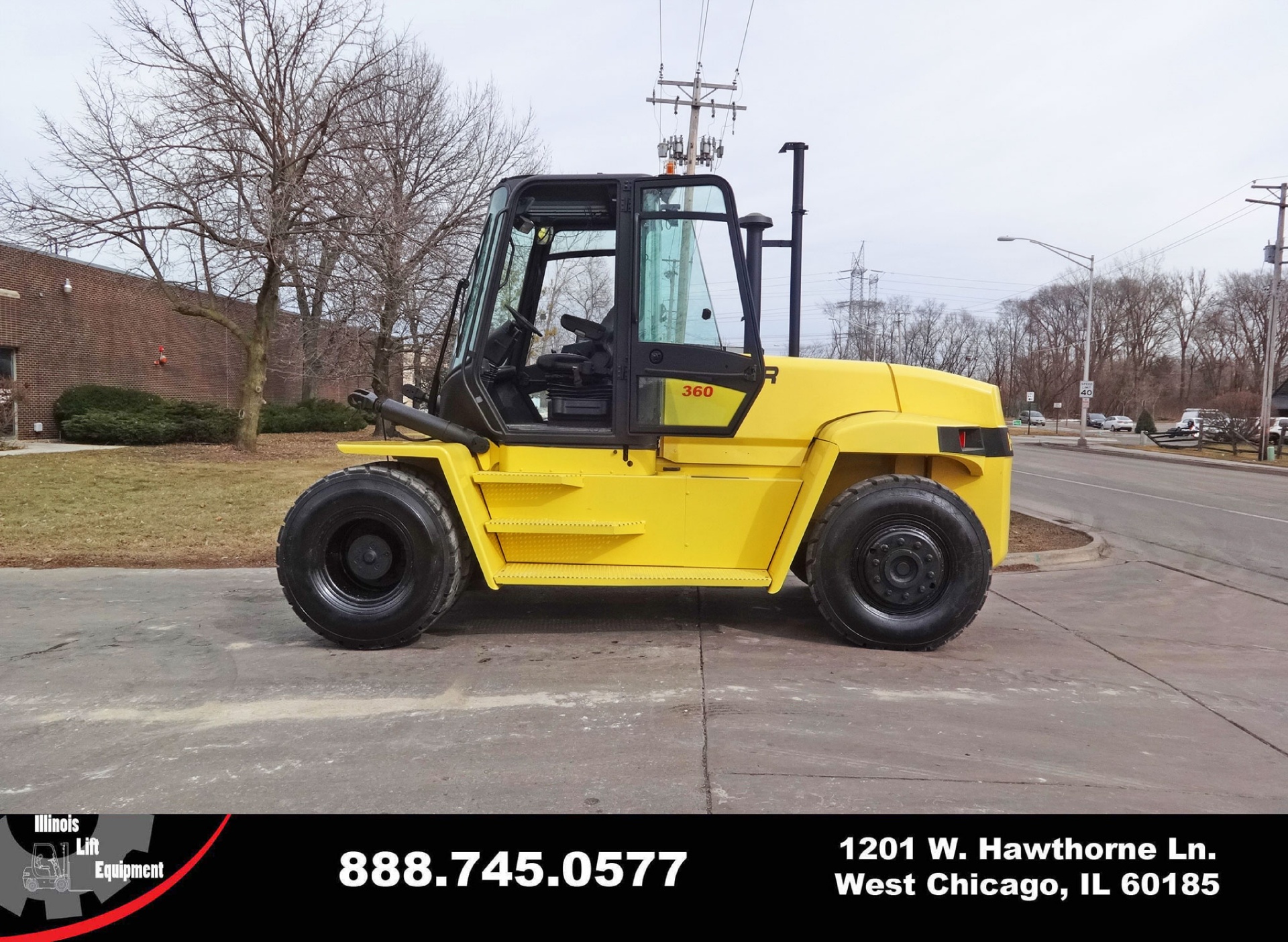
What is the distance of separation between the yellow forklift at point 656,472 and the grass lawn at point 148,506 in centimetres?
359

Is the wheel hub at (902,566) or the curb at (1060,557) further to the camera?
the curb at (1060,557)

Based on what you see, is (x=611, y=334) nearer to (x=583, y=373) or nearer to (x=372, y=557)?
(x=583, y=373)

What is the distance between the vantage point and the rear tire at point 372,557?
211 inches

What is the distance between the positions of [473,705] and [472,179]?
21708 mm

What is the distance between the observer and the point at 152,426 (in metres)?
22.5

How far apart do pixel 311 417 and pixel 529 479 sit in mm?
26301

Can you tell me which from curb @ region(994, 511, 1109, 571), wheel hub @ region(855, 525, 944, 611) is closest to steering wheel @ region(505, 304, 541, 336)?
wheel hub @ region(855, 525, 944, 611)

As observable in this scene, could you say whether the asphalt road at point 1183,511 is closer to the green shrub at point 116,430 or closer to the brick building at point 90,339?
the brick building at point 90,339

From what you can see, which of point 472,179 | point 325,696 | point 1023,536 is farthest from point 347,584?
point 472,179

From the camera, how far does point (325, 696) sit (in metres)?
4.59

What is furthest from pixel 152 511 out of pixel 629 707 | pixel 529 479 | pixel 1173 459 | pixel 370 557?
pixel 1173 459

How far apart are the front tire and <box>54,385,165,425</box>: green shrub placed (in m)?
23.7

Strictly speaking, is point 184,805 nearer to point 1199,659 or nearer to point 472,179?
point 1199,659

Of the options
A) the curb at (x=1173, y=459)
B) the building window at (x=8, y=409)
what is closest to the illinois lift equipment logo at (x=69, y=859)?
the building window at (x=8, y=409)
